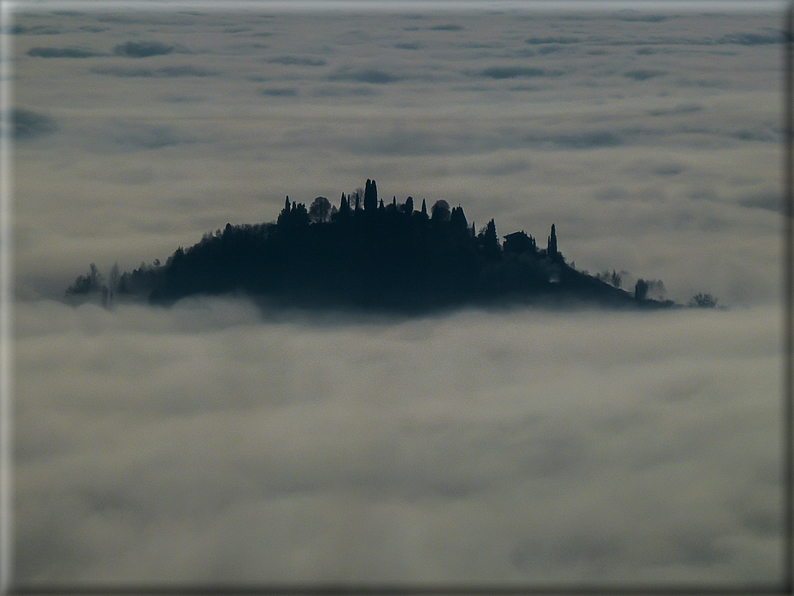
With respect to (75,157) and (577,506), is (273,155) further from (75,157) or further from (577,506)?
(577,506)

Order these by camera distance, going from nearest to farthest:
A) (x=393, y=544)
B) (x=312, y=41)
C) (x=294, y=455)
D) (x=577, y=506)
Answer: (x=393, y=544) → (x=577, y=506) → (x=294, y=455) → (x=312, y=41)

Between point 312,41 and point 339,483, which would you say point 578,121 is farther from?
point 339,483

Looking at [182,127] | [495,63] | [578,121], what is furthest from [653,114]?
[182,127]

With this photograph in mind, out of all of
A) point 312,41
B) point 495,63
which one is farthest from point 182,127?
point 495,63

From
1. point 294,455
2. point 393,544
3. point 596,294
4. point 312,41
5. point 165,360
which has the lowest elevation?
point 393,544

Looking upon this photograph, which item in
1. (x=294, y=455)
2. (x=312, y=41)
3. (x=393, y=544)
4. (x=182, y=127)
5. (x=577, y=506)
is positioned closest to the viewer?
(x=393, y=544)

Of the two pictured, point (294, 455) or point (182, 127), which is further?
point (182, 127)

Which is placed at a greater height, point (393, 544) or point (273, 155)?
point (273, 155)
